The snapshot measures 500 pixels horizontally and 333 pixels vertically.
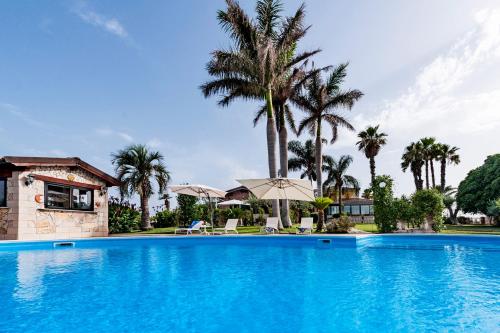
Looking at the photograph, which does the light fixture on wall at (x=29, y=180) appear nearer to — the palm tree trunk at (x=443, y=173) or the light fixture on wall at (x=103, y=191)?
the light fixture on wall at (x=103, y=191)

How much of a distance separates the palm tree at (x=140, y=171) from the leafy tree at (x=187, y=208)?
2.42 m

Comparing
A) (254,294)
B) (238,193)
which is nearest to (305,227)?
(254,294)

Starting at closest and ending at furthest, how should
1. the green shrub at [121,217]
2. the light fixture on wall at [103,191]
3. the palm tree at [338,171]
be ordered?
the light fixture on wall at [103,191] < the green shrub at [121,217] < the palm tree at [338,171]

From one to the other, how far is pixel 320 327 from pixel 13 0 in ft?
60.0

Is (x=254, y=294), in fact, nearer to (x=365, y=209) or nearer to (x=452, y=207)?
(x=452, y=207)

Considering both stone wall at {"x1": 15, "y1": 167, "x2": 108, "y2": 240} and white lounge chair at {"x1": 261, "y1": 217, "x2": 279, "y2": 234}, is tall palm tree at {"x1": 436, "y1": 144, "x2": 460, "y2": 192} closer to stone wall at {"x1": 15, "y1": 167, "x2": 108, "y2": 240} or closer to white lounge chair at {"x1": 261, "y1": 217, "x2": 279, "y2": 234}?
white lounge chair at {"x1": 261, "y1": 217, "x2": 279, "y2": 234}

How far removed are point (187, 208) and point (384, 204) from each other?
42.0 feet

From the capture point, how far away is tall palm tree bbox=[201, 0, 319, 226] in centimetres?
2022

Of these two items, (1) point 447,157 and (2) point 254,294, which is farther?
(1) point 447,157

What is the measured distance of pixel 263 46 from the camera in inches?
760

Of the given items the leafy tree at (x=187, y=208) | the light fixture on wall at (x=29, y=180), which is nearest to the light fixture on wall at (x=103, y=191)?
the light fixture on wall at (x=29, y=180)

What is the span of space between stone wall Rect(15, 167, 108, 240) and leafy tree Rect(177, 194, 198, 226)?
16.1 feet

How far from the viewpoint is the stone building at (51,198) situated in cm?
1485

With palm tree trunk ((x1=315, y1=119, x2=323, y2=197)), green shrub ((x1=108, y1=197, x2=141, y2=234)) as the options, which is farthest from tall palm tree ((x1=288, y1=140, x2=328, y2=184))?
green shrub ((x1=108, y1=197, x2=141, y2=234))
